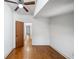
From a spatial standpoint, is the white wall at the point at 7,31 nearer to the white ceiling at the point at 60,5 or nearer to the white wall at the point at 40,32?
the white ceiling at the point at 60,5

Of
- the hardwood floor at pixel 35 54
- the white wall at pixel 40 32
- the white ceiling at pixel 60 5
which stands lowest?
the hardwood floor at pixel 35 54

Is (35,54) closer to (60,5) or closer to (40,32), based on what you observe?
(40,32)

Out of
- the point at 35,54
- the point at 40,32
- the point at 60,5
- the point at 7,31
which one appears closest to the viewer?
the point at 60,5

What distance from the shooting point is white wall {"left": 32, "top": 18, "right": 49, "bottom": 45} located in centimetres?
796

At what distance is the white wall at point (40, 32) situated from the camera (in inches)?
313

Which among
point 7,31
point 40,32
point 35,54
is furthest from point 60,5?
point 40,32

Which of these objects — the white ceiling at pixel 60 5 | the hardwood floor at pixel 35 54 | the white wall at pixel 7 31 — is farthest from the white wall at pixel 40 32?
the white ceiling at pixel 60 5

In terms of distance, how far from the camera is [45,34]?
8047 mm

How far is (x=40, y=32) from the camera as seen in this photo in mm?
8016
